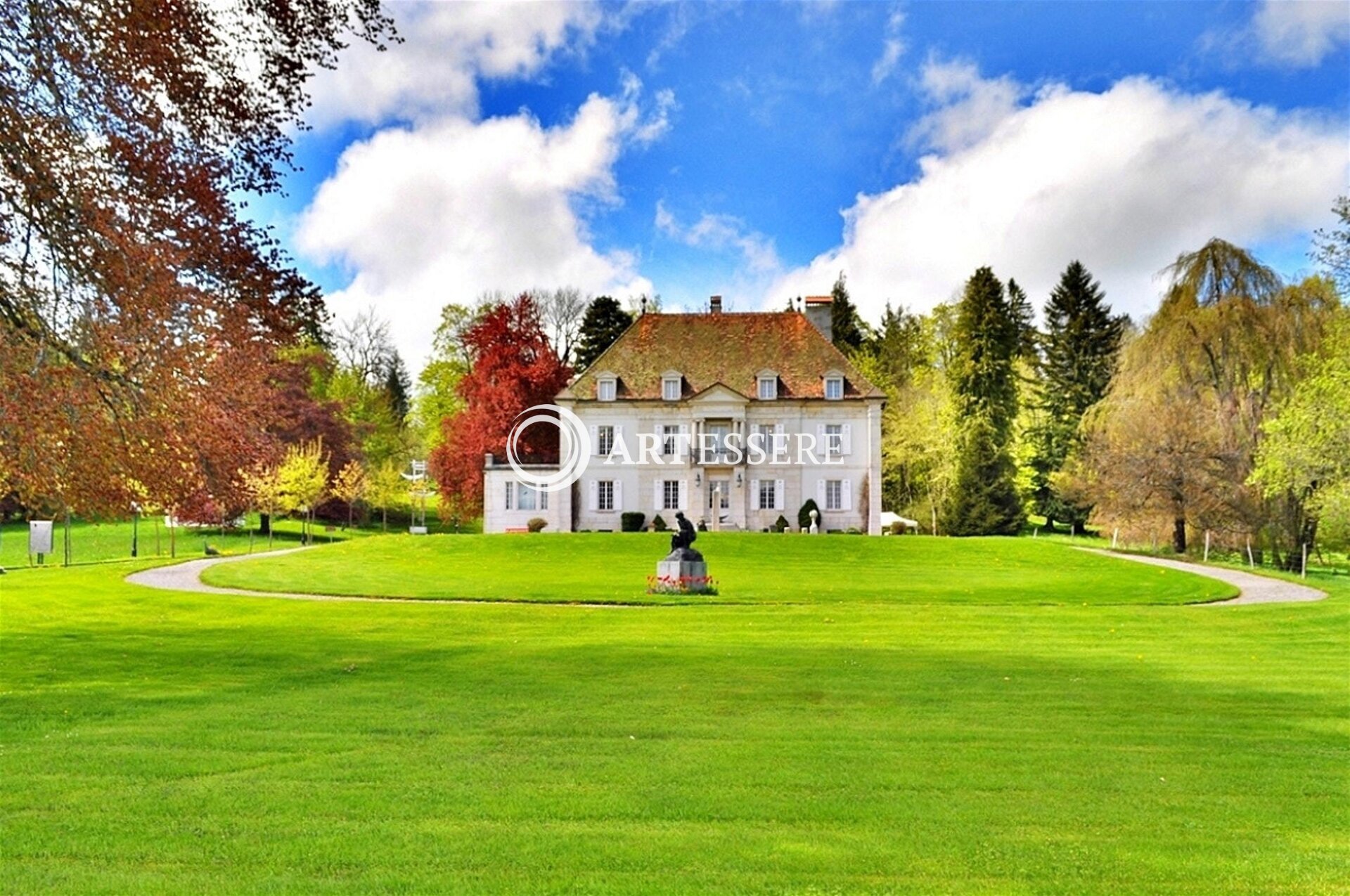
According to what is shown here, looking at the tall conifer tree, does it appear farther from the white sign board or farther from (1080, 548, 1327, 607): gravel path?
the white sign board

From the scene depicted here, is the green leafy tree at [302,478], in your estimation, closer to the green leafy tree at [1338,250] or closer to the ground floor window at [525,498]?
the ground floor window at [525,498]

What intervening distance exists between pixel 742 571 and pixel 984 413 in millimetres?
22621

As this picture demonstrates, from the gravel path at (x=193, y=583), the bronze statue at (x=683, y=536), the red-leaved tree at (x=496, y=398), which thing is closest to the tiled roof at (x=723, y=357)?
the red-leaved tree at (x=496, y=398)

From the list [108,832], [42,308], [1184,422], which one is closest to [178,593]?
[42,308]

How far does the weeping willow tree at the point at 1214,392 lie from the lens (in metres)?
28.1

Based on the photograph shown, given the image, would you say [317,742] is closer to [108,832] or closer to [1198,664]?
[108,832]

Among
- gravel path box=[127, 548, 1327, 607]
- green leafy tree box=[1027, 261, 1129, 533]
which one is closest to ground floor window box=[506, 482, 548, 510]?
gravel path box=[127, 548, 1327, 607]

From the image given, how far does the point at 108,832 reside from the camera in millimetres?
4824

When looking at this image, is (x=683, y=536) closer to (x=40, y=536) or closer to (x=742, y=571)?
(x=742, y=571)

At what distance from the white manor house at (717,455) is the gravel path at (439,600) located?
12042mm

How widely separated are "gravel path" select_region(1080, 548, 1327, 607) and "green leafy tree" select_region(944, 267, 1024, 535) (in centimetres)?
1226

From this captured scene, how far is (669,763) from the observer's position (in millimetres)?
6266

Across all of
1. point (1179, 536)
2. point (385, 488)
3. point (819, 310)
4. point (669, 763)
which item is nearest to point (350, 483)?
point (385, 488)

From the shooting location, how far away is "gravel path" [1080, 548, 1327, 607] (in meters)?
19.7
